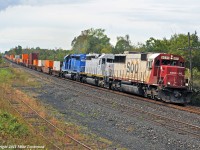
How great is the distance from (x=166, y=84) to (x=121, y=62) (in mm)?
9032

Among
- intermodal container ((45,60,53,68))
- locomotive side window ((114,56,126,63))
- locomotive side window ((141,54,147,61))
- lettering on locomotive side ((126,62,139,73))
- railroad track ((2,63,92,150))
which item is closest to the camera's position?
railroad track ((2,63,92,150))

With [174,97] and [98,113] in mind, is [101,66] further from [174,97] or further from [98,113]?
[98,113]

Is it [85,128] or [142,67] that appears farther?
[142,67]

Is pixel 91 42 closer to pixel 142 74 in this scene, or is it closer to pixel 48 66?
pixel 48 66

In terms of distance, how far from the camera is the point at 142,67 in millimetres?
27453

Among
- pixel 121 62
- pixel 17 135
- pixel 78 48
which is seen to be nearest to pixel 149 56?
pixel 121 62

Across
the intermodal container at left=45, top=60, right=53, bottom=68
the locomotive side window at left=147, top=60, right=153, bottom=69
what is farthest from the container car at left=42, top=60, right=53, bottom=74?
the locomotive side window at left=147, top=60, right=153, bottom=69

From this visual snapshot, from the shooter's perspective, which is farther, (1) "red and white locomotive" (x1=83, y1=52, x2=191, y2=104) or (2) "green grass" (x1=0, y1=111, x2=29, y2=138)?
(1) "red and white locomotive" (x1=83, y1=52, x2=191, y2=104)

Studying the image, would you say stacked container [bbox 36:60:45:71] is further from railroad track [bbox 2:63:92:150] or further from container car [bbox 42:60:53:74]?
railroad track [bbox 2:63:92:150]

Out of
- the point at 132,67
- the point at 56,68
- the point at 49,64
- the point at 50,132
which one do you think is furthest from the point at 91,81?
the point at 50,132

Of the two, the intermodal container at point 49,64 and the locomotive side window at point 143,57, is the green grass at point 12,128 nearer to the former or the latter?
the locomotive side window at point 143,57

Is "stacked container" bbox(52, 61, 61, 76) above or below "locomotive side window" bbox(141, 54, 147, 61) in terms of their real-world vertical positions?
below

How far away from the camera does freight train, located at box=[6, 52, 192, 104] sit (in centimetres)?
2412

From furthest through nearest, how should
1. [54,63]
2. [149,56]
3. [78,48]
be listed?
[78,48] < [54,63] < [149,56]
